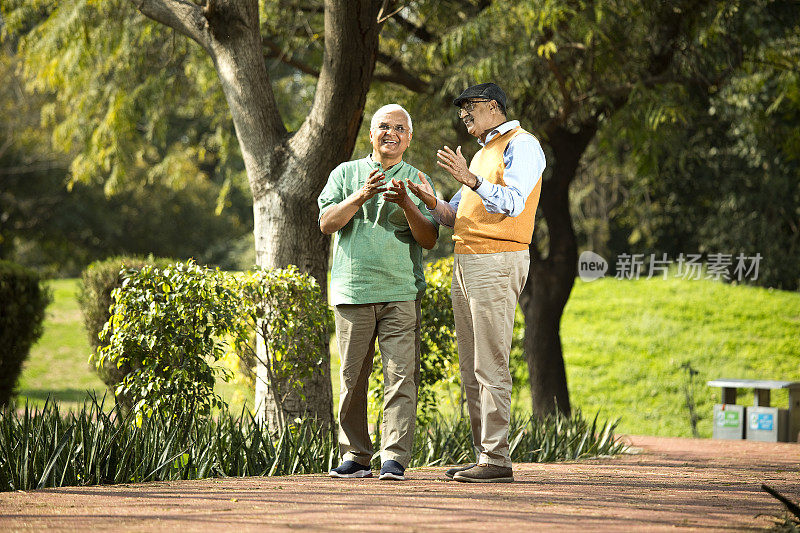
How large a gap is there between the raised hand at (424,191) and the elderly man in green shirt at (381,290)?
6 cm

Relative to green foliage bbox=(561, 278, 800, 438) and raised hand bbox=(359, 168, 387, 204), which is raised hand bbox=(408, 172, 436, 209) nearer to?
raised hand bbox=(359, 168, 387, 204)

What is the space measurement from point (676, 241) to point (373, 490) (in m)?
17.6

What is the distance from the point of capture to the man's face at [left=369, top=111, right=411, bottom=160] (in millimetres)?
4848

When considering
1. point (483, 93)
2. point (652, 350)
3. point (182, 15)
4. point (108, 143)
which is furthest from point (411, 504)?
point (652, 350)

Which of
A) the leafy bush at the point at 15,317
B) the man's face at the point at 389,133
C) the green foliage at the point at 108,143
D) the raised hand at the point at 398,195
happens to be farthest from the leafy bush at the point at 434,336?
the leafy bush at the point at 15,317

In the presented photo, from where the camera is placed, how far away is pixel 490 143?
4.82 metres

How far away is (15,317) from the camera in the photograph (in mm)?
10117

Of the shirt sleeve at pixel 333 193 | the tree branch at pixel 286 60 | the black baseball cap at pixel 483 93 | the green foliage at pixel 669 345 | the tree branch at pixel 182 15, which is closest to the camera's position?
the black baseball cap at pixel 483 93

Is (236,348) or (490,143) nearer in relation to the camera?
(490,143)

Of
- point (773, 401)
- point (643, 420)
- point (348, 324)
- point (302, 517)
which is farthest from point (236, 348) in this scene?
point (773, 401)

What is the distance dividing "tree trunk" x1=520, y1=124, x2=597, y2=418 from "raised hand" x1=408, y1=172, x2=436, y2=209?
18.2ft

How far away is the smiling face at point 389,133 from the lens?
191 inches

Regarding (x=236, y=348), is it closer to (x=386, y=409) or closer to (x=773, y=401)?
(x=386, y=409)

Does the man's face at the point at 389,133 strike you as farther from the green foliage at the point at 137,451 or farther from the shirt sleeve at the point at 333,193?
the green foliage at the point at 137,451
